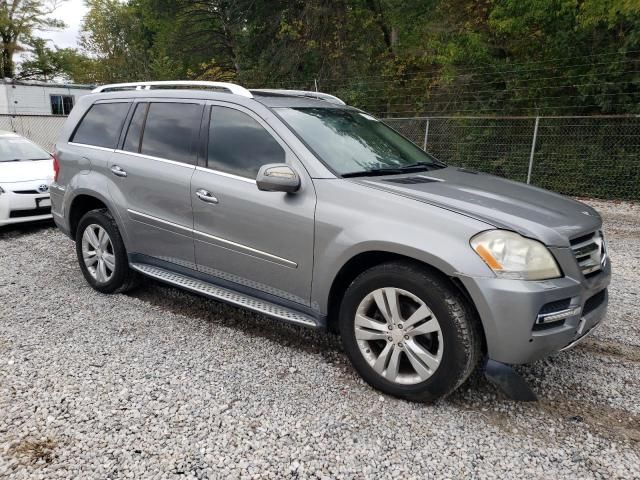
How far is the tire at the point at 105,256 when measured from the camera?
459cm

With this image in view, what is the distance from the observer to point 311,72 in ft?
63.9

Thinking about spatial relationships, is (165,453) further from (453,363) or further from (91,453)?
(453,363)

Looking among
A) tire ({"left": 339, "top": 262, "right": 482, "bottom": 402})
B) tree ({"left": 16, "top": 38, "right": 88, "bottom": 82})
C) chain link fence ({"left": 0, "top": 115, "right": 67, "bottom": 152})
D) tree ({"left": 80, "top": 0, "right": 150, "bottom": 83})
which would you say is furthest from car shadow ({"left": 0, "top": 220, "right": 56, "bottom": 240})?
tree ({"left": 16, "top": 38, "right": 88, "bottom": 82})

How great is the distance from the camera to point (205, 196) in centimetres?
376

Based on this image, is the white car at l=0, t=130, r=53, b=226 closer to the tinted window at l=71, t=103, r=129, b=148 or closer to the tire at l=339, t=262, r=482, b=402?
the tinted window at l=71, t=103, r=129, b=148

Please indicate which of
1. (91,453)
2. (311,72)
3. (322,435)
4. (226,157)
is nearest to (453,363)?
(322,435)

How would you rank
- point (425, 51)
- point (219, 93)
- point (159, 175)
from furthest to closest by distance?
point (425, 51) < point (159, 175) < point (219, 93)

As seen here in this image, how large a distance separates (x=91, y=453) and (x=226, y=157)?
211 centimetres

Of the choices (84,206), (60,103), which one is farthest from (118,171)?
(60,103)

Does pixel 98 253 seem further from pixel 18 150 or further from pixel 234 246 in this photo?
pixel 18 150

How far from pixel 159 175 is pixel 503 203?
2.59 m

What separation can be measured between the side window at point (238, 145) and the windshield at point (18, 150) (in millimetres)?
6053

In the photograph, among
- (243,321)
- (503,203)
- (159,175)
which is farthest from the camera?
(243,321)

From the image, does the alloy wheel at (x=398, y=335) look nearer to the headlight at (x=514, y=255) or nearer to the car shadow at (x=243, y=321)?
the headlight at (x=514, y=255)
